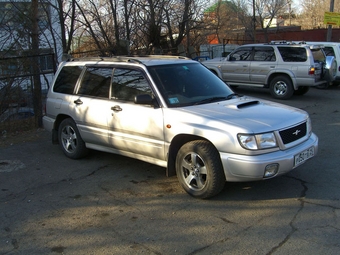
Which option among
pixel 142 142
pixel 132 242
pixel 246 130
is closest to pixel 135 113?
pixel 142 142

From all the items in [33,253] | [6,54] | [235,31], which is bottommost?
[33,253]

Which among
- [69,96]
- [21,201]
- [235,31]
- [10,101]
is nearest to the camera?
[21,201]

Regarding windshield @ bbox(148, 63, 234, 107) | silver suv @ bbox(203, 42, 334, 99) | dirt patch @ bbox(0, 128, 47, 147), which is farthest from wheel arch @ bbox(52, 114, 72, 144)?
silver suv @ bbox(203, 42, 334, 99)

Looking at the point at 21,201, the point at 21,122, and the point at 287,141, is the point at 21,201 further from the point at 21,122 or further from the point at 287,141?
the point at 21,122

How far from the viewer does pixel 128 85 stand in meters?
5.52

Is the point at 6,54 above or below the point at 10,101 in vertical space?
above

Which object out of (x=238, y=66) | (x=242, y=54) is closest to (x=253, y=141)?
(x=238, y=66)

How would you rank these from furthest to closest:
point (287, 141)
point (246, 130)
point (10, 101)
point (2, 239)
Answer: point (10, 101) → point (287, 141) → point (246, 130) → point (2, 239)

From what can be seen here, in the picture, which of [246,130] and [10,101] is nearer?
[246,130]

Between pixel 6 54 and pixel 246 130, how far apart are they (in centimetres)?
765

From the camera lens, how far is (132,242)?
3.71 metres

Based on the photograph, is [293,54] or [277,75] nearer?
[293,54]

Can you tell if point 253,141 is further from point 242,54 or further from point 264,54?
point 242,54

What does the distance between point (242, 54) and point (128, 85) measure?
8726 millimetres
